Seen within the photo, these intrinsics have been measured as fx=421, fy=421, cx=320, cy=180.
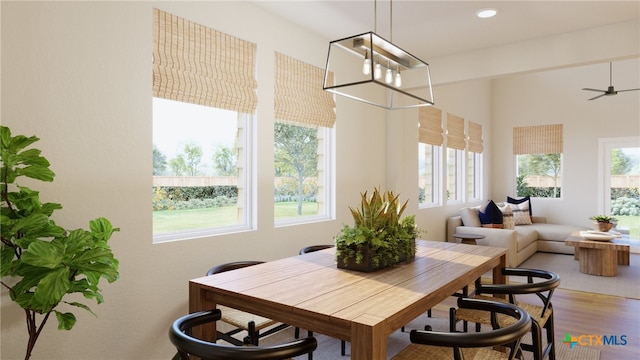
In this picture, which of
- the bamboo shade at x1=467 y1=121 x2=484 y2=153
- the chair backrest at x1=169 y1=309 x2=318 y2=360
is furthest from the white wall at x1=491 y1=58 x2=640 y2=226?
the chair backrest at x1=169 y1=309 x2=318 y2=360

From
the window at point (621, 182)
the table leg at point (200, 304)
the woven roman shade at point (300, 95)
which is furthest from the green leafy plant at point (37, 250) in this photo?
the window at point (621, 182)

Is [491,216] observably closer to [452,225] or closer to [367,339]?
[452,225]

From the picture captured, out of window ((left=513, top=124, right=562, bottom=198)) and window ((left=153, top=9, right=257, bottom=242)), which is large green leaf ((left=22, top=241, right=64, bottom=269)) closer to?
window ((left=153, top=9, right=257, bottom=242))

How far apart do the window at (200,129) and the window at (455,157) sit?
4.03 m

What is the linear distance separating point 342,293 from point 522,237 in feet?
16.4

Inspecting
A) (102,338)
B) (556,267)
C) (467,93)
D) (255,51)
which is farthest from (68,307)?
(467,93)

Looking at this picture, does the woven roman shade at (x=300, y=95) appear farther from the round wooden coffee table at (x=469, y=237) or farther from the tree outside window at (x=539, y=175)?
the tree outside window at (x=539, y=175)

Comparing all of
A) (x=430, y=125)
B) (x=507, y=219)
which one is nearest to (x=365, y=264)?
(x=430, y=125)

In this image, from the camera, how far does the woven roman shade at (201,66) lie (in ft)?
8.93

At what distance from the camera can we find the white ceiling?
3.33 metres

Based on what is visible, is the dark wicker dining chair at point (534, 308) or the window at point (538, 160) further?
the window at point (538, 160)

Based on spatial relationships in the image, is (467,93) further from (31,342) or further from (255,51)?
(31,342)

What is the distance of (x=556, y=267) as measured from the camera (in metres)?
5.72

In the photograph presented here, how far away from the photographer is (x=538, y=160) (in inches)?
317
